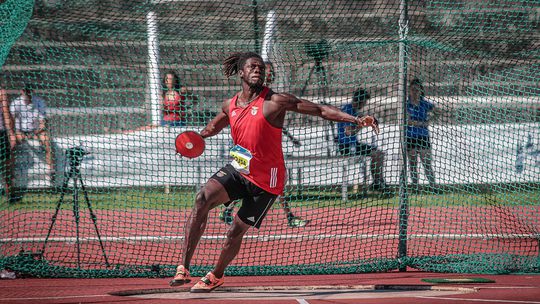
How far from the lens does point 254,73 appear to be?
263 inches

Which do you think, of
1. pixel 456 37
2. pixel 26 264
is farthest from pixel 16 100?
pixel 456 37

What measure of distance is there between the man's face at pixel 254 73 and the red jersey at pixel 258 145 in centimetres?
12

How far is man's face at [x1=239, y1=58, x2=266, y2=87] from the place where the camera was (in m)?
6.66

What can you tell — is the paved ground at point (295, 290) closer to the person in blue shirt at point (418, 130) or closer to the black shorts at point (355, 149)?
the person in blue shirt at point (418, 130)

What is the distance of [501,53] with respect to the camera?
31.9 feet

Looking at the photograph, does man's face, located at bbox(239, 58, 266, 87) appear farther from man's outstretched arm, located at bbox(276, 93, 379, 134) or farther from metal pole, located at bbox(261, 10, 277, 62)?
metal pole, located at bbox(261, 10, 277, 62)

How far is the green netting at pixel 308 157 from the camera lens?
8.49 meters

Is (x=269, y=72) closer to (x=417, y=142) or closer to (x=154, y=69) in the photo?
(x=417, y=142)

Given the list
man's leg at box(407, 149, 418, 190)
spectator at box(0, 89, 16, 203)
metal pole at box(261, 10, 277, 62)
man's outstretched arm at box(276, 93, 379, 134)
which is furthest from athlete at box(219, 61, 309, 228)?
spectator at box(0, 89, 16, 203)

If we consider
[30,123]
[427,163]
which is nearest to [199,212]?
[427,163]

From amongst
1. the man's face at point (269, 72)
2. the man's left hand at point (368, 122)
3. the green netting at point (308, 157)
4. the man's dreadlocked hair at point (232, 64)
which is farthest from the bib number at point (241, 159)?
the man's face at point (269, 72)

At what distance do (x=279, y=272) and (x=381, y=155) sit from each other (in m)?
3.11

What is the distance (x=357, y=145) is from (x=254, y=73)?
5.49 metres

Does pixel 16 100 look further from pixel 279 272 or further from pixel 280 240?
→ pixel 279 272
